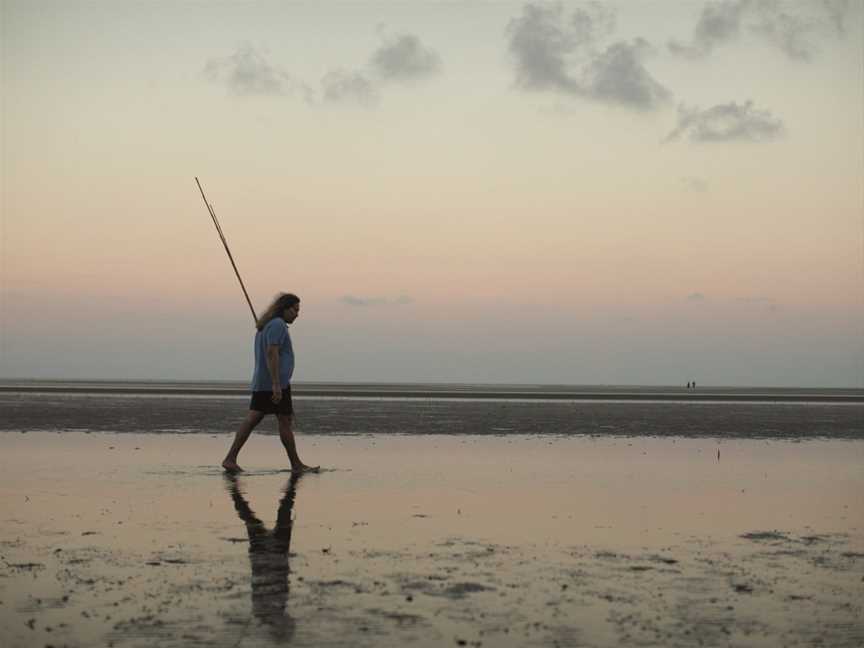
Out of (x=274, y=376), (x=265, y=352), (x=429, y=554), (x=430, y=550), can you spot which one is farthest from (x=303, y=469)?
(x=429, y=554)

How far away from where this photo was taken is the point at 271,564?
288 inches

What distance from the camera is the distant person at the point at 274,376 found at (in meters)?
13.7

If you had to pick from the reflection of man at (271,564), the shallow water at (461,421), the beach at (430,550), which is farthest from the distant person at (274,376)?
the shallow water at (461,421)

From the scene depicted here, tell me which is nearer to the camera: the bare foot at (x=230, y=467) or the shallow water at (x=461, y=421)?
the bare foot at (x=230, y=467)

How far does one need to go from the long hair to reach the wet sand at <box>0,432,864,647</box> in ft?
6.34

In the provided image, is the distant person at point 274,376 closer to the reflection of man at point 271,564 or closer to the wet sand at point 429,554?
the wet sand at point 429,554

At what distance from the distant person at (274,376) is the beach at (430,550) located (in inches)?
18.5

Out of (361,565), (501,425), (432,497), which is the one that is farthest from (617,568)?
(501,425)

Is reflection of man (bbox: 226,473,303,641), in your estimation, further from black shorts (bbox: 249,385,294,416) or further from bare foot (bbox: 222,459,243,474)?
black shorts (bbox: 249,385,294,416)

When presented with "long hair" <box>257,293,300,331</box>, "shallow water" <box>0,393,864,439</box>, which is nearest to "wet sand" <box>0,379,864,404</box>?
"shallow water" <box>0,393,864,439</box>

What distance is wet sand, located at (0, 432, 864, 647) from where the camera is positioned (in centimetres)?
560

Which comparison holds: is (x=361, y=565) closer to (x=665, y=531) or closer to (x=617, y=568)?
(x=617, y=568)

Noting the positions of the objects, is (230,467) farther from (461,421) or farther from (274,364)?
(461,421)

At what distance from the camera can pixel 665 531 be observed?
29.9ft
